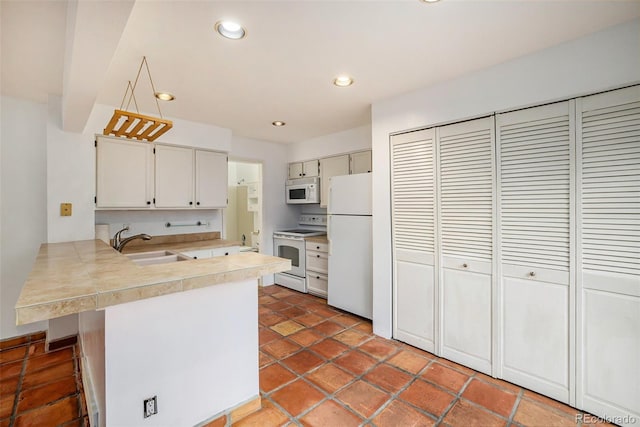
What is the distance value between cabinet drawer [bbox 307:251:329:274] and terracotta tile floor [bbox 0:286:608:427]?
116 centimetres

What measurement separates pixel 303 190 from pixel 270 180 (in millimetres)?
605

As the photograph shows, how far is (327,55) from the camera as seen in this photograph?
2006mm

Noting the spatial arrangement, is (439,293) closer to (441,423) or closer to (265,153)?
(441,423)

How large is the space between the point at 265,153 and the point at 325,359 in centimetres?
326

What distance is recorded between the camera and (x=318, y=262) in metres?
4.06

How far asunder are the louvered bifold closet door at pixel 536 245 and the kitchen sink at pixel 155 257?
2.87m

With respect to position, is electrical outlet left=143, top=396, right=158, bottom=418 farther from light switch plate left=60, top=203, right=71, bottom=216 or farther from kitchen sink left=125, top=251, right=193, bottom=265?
light switch plate left=60, top=203, right=71, bottom=216

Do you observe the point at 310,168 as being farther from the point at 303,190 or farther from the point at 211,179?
the point at 211,179

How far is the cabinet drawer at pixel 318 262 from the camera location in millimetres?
3965

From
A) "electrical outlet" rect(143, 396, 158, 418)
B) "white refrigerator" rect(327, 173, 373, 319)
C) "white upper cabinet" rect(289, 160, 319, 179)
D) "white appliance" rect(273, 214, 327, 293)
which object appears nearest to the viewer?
"electrical outlet" rect(143, 396, 158, 418)

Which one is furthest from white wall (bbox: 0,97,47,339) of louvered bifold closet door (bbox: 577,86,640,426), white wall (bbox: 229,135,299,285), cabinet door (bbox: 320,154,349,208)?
louvered bifold closet door (bbox: 577,86,640,426)

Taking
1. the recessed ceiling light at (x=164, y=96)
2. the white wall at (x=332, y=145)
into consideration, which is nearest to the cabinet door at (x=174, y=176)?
the recessed ceiling light at (x=164, y=96)

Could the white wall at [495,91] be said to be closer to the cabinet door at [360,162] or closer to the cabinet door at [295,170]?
the cabinet door at [360,162]

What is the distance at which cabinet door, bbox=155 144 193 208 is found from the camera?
11.0 ft
